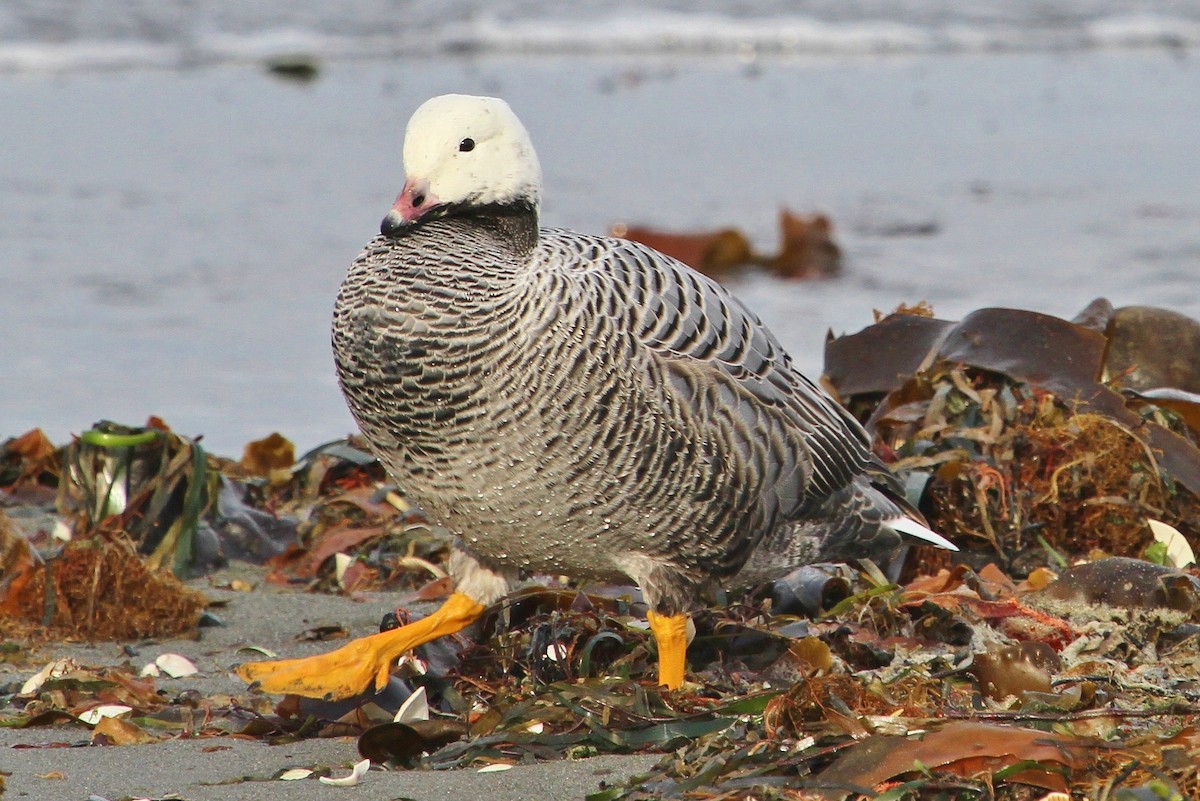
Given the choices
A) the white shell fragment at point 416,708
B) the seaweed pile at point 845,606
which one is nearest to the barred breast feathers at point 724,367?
the seaweed pile at point 845,606

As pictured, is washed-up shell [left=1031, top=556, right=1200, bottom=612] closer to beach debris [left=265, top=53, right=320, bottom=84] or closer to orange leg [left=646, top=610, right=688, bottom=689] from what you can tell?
orange leg [left=646, top=610, right=688, bottom=689]

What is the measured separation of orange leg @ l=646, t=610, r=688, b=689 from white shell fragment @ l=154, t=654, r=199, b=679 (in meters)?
1.30

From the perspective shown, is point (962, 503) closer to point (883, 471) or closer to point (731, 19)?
point (883, 471)

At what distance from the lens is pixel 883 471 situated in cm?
506

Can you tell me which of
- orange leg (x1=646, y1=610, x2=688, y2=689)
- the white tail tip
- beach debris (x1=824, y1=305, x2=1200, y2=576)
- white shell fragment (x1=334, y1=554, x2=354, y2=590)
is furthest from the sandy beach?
beach debris (x1=824, y1=305, x2=1200, y2=576)

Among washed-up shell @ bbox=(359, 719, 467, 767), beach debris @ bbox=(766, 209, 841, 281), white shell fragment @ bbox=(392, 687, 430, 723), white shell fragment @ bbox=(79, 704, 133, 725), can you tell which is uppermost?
beach debris @ bbox=(766, 209, 841, 281)

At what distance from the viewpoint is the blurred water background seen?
8883 millimetres

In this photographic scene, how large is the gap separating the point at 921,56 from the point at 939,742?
585 inches

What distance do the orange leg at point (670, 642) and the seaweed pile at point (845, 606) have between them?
7cm

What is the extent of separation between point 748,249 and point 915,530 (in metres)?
5.27

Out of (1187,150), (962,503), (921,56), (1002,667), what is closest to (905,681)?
(1002,667)

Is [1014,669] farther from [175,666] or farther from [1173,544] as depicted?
[175,666]

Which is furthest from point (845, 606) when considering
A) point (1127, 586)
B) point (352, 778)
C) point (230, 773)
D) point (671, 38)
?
point (671, 38)

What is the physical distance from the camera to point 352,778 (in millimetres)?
3598
